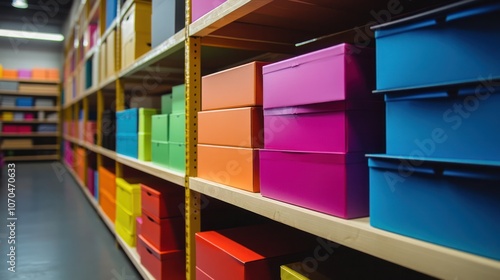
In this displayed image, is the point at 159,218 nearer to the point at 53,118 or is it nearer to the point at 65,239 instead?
the point at 65,239

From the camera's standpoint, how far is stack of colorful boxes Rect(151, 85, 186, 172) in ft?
5.07

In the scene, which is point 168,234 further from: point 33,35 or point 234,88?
point 33,35

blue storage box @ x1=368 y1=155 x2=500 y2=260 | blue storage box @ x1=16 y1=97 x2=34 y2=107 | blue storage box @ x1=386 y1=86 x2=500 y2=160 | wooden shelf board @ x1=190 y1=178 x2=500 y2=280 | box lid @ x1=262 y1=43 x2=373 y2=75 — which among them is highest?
blue storage box @ x1=16 y1=97 x2=34 y2=107

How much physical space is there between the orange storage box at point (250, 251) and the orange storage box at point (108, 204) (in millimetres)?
1681

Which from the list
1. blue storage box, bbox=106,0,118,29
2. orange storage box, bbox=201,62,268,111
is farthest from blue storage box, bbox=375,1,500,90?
blue storage box, bbox=106,0,118,29

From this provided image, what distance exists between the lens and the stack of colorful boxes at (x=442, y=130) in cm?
51

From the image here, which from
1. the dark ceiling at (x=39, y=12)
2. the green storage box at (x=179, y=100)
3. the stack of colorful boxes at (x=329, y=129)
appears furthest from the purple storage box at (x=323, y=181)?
the dark ceiling at (x=39, y=12)

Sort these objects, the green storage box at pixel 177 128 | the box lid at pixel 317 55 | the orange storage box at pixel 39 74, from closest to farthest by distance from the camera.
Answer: the box lid at pixel 317 55
the green storage box at pixel 177 128
the orange storage box at pixel 39 74

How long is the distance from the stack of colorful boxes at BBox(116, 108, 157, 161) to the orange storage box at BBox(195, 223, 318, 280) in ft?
3.05

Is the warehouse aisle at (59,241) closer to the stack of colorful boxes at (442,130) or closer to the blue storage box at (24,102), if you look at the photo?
the stack of colorful boxes at (442,130)

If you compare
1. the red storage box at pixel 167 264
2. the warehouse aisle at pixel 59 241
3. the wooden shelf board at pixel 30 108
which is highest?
the wooden shelf board at pixel 30 108

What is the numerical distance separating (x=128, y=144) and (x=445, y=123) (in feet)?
6.86

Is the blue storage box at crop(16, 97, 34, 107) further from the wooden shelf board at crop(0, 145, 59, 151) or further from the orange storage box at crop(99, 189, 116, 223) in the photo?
the orange storage box at crop(99, 189, 116, 223)

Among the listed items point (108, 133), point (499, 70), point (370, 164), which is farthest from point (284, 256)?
point (108, 133)
